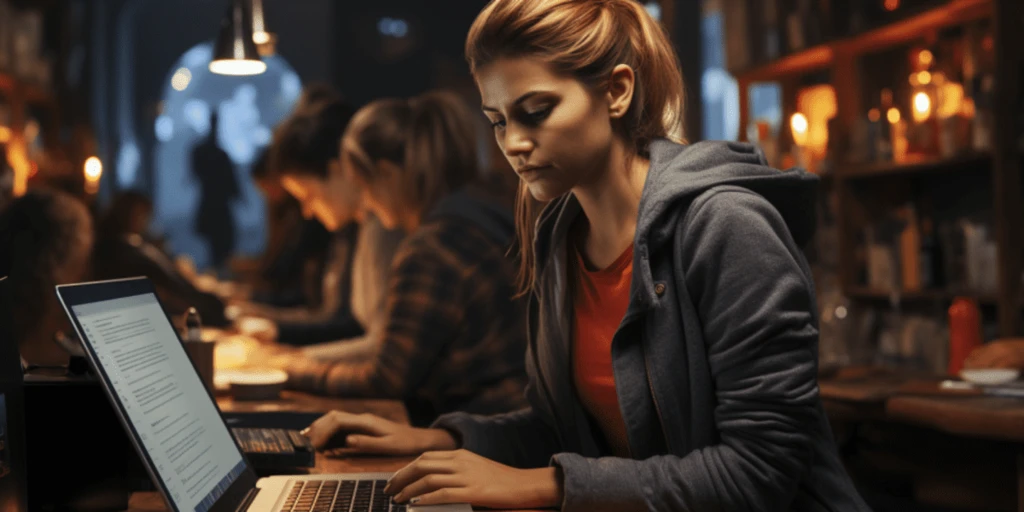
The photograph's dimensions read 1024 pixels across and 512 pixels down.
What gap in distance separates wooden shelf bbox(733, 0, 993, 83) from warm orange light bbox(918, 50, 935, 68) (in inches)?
2.7

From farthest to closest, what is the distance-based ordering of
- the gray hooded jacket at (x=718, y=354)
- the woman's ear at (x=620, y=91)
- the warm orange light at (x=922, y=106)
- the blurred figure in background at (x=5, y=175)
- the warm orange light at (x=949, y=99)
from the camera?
the blurred figure in background at (x=5, y=175) < the warm orange light at (x=922, y=106) < the warm orange light at (x=949, y=99) < the woman's ear at (x=620, y=91) < the gray hooded jacket at (x=718, y=354)

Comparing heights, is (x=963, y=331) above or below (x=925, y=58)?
below

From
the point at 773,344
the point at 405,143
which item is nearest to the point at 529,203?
the point at 773,344

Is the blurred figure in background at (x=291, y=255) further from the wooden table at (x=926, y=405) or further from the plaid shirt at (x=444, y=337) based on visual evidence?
the wooden table at (x=926, y=405)

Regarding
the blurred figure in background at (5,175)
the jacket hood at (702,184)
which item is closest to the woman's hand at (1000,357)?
the jacket hood at (702,184)

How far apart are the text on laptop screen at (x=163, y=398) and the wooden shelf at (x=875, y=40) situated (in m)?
3.16

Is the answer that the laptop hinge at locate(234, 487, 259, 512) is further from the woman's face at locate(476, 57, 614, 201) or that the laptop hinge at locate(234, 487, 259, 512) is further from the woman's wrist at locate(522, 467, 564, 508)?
the woman's face at locate(476, 57, 614, 201)

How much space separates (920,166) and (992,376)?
1.55 m

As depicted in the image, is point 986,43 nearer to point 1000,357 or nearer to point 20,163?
point 1000,357

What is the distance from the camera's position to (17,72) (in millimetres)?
5434

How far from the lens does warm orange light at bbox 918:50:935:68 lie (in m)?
4.22

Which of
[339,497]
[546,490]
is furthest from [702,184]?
[339,497]

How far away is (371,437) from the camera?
1.65m

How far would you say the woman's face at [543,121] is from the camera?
52.5 inches
